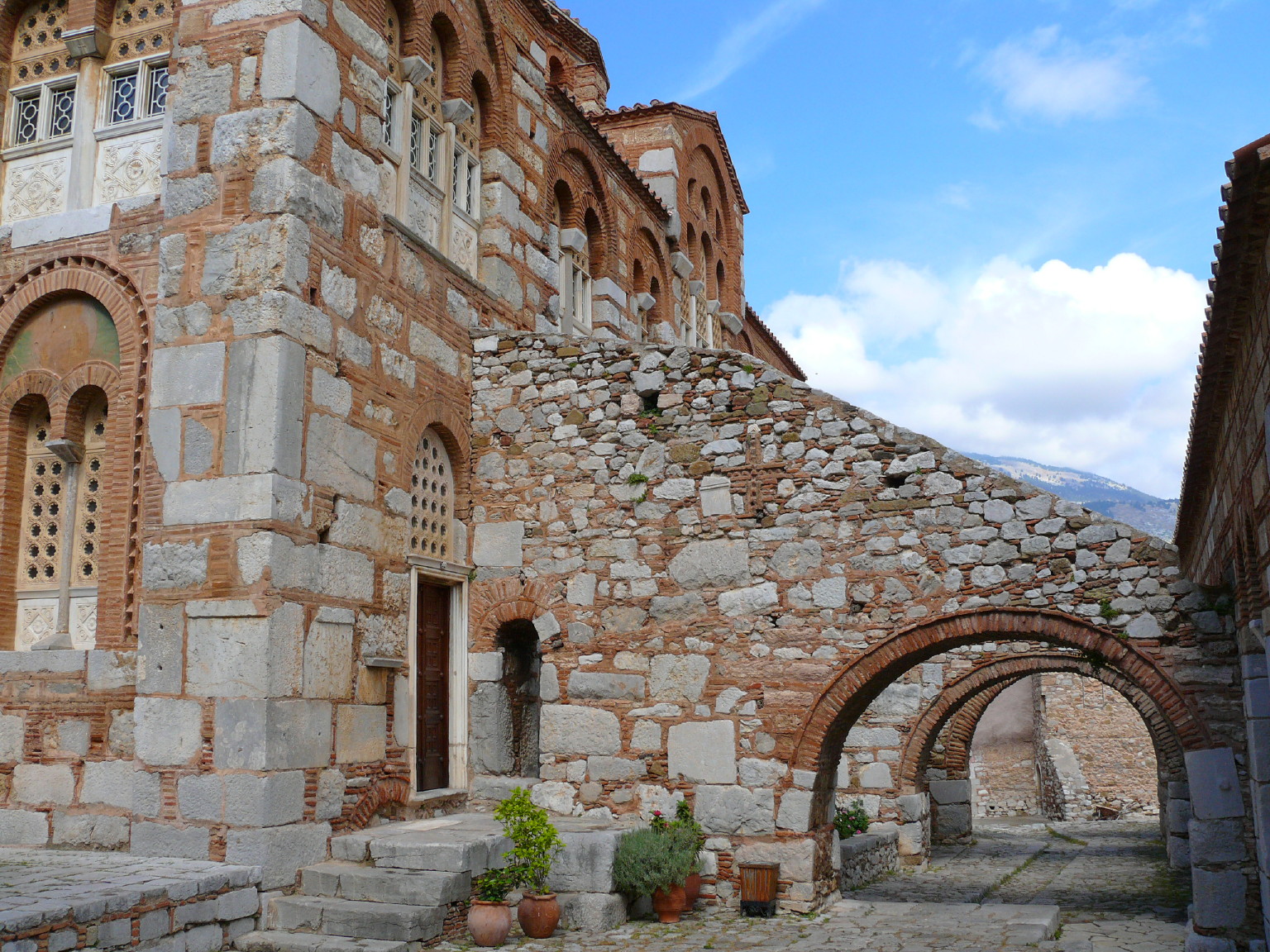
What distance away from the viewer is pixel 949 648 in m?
8.80

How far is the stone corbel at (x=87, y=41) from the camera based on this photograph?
945 cm

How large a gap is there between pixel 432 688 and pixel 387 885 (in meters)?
2.38

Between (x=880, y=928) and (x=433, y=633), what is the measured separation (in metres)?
4.38

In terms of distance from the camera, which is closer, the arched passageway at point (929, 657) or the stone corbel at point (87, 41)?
the arched passageway at point (929, 657)

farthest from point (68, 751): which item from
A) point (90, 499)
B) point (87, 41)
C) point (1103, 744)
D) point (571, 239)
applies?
point (1103, 744)

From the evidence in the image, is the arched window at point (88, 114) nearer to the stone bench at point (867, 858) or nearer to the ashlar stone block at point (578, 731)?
the ashlar stone block at point (578, 731)

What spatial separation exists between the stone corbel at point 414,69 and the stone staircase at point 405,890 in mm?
6402

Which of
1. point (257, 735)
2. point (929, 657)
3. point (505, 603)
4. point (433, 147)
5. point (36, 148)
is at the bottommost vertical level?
point (257, 735)

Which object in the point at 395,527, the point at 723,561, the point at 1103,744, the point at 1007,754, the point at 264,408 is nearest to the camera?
the point at 264,408

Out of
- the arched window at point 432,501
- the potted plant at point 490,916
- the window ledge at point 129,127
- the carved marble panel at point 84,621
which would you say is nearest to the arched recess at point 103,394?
the carved marble panel at point 84,621

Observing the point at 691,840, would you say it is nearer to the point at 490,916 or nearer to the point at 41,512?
the point at 490,916

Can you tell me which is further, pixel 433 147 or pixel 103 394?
pixel 433 147

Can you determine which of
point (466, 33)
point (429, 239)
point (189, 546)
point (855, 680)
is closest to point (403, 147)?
point (429, 239)

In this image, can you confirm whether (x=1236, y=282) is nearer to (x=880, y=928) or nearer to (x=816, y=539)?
(x=816, y=539)
